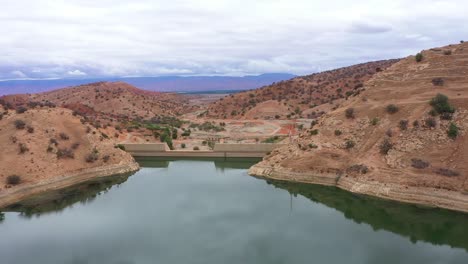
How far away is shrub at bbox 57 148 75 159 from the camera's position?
39.7 m

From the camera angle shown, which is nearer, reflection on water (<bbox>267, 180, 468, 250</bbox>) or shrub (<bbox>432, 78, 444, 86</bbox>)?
reflection on water (<bbox>267, 180, 468, 250</bbox>)

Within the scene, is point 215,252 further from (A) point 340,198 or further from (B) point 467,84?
(B) point 467,84

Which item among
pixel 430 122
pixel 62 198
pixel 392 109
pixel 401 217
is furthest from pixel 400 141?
pixel 62 198

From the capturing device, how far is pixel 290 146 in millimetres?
40375

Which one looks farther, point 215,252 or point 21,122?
point 21,122

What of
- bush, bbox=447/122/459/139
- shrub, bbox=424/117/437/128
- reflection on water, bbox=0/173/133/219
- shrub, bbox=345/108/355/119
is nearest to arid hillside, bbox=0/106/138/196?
reflection on water, bbox=0/173/133/219

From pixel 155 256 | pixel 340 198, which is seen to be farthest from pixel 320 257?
pixel 340 198

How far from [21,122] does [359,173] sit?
33.8 meters

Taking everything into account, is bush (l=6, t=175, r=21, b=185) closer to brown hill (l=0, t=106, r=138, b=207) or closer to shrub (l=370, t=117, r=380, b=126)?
brown hill (l=0, t=106, r=138, b=207)

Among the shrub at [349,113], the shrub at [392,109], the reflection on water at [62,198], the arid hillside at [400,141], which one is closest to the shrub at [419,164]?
the arid hillside at [400,141]

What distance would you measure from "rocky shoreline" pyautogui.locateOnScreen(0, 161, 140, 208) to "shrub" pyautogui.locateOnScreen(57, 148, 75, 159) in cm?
205

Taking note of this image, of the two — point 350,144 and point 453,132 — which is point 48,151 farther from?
point 453,132

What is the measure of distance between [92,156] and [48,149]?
4297mm

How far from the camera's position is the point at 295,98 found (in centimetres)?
7981
